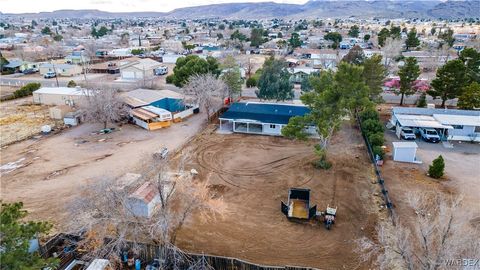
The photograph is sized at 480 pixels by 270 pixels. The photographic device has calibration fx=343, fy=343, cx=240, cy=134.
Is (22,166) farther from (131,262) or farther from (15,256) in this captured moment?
(15,256)

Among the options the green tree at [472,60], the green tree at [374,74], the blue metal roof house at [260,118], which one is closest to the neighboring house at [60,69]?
the blue metal roof house at [260,118]

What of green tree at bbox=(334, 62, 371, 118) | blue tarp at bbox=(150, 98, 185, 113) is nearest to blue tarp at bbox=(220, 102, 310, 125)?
blue tarp at bbox=(150, 98, 185, 113)

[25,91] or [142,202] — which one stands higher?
[25,91]

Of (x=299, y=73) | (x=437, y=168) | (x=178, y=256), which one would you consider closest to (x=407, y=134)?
(x=437, y=168)

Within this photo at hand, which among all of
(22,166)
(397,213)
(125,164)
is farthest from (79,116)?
(397,213)

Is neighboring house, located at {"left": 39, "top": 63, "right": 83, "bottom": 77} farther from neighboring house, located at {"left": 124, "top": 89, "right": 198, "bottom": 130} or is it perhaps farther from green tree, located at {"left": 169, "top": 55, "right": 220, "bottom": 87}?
green tree, located at {"left": 169, "top": 55, "right": 220, "bottom": 87}

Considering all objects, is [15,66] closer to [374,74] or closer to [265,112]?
[265,112]

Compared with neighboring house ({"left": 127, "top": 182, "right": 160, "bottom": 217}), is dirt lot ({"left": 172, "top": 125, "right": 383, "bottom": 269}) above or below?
below
